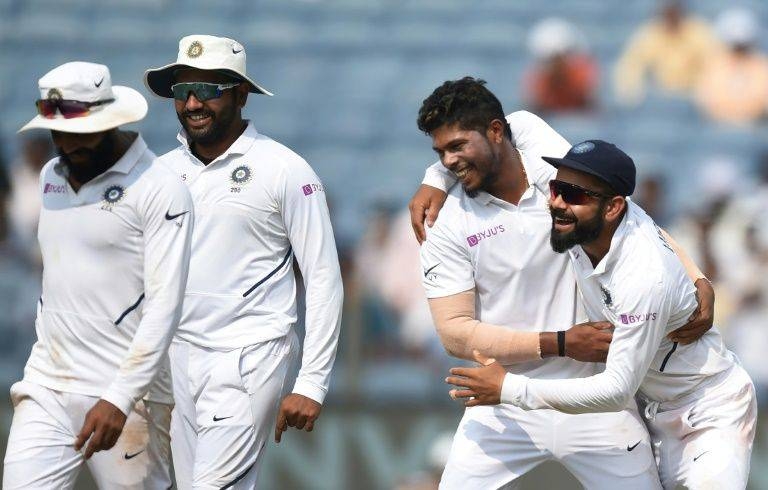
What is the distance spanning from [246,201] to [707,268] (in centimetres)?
495

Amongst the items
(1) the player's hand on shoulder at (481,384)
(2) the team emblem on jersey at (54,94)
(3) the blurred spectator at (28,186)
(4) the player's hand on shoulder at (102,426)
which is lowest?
(3) the blurred spectator at (28,186)

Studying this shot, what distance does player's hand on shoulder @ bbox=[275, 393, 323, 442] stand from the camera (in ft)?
18.0

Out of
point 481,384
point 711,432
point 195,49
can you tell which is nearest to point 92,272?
point 195,49

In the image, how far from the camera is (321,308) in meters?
5.69

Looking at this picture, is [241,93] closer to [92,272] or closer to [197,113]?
[197,113]

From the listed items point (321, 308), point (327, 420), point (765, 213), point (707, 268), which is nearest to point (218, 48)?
point (321, 308)

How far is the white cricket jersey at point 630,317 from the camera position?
16.7 feet

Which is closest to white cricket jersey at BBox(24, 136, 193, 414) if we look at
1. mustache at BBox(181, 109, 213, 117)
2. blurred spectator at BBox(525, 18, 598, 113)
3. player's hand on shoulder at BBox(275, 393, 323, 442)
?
mustache at BBox(181, 109, 213, 117)

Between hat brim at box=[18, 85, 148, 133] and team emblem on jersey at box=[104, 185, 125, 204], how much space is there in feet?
0.70

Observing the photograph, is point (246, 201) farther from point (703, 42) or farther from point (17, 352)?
point (703, 42)

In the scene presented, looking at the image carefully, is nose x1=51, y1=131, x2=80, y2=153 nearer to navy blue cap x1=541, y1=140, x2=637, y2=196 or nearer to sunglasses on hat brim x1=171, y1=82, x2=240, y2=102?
sunglasses on hat brim x1=171, y1=82, x2=240, y2=102

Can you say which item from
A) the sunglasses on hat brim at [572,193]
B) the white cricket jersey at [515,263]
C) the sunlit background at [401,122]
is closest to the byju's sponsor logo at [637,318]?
the sunglasses on hat brim at [572,193]

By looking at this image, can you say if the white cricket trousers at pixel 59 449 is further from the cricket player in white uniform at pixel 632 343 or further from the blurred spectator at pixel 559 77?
the blurred spectator at pixel 559 77

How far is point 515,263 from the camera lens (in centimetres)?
562
